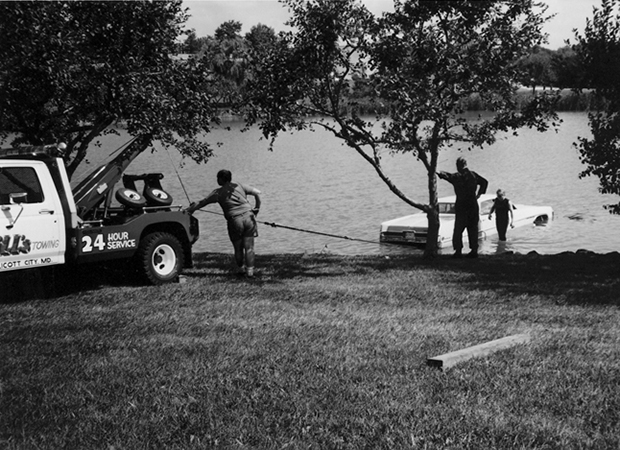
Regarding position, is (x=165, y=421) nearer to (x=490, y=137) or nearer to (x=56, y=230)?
(x=56, y=230)

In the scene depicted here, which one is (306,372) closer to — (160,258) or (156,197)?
(160,258)

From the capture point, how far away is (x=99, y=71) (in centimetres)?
1346

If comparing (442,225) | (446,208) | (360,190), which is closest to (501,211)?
(446,208)

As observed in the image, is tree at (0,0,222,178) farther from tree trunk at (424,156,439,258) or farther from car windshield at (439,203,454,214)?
car windshield at (439,203,454,214)

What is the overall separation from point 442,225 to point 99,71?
12946 millimetres

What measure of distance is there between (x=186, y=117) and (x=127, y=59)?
1601 mm

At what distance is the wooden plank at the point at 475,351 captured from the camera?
21.1ft

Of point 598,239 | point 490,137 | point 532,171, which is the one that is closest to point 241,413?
point 490,137

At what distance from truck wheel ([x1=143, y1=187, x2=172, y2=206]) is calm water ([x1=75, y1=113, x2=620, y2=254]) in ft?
2.05

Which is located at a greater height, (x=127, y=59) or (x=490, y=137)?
(x=127, y=59)

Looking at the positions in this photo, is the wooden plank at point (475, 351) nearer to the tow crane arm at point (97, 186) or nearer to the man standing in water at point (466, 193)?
the tow crane arm at point (97, 186)

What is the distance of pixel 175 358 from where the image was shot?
6871 millimetres

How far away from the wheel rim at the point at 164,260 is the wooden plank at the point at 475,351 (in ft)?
21.2

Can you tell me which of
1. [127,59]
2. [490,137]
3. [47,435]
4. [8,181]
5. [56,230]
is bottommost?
[47,435]
